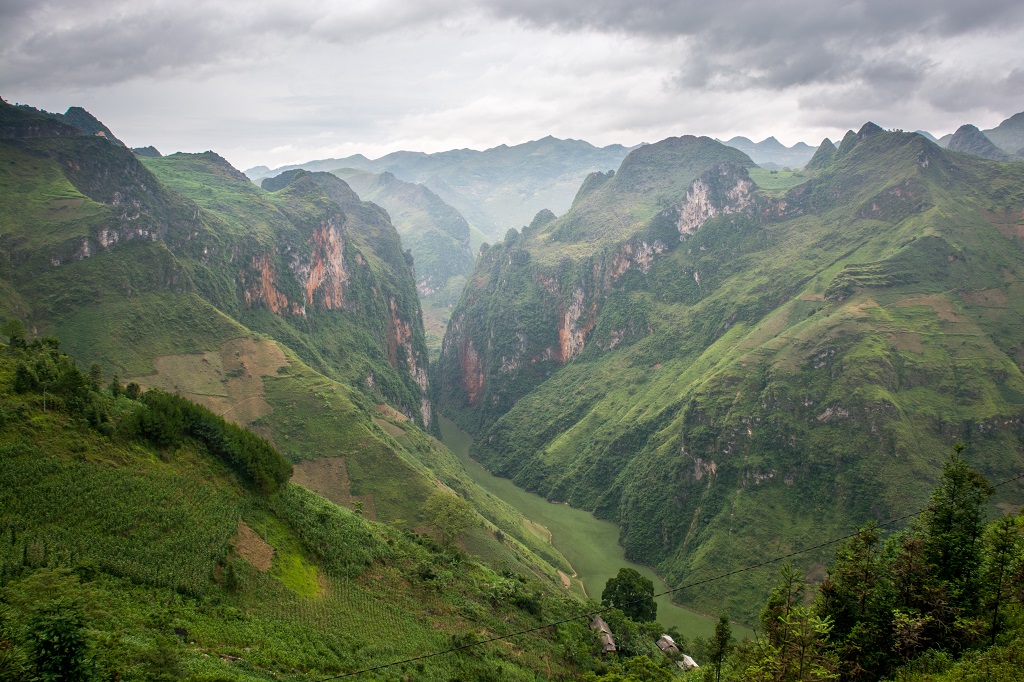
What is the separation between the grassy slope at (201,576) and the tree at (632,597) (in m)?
23.2

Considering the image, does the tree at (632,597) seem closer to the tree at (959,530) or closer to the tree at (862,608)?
the tree at (862,608)

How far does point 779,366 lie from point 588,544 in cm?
4950

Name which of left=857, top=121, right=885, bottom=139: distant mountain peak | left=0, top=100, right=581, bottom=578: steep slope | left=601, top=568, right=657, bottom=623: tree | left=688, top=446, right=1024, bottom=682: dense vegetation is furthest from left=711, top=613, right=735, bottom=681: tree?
left=857, top=121, right=885, bottom=139: distant mountain peak

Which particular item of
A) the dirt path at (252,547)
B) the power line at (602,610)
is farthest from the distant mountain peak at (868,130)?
the dirt path at (252,547)

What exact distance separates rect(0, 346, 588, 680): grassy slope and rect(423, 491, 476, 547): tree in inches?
728

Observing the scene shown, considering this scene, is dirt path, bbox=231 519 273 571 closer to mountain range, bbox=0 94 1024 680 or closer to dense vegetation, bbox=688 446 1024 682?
mountain range, bbox=0 94 1024 680

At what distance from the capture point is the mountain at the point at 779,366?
9594 centimetres

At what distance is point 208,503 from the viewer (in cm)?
4156

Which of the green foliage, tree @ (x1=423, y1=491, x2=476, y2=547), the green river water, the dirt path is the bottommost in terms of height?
the green river water

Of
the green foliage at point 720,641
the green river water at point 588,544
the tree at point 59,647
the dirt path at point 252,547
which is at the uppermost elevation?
the tree at point 59,647

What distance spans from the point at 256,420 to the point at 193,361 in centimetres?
1654

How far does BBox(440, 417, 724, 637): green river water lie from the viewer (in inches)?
3538

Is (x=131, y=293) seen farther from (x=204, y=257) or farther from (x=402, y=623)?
(x=402, y=623)

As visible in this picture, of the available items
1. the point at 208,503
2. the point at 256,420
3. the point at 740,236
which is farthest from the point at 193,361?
the point at 740,236
